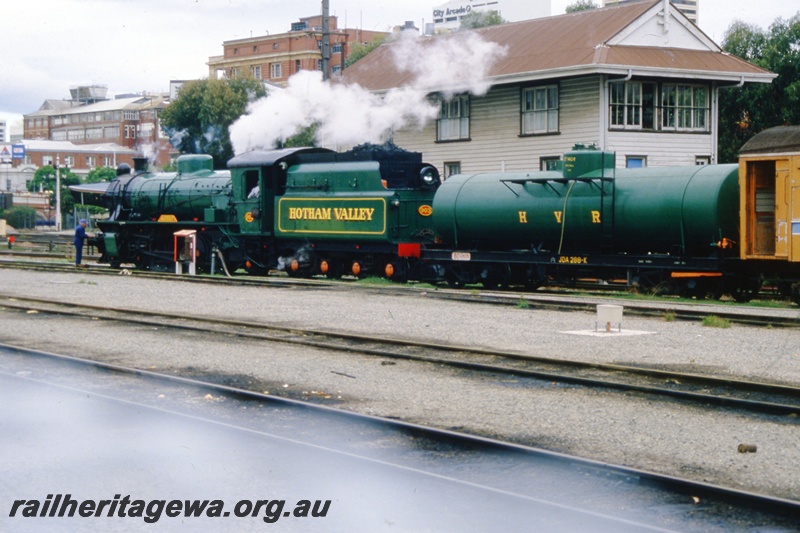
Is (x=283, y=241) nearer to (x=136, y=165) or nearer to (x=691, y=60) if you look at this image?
(x=136, y=165)

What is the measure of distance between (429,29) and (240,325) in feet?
141

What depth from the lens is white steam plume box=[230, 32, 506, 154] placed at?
1262 inches

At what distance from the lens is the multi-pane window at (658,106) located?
32.4 m

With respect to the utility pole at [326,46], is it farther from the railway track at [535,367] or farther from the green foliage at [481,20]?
the green foliage at [481,20]

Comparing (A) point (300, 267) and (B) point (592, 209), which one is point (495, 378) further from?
(A) point (300, 267)

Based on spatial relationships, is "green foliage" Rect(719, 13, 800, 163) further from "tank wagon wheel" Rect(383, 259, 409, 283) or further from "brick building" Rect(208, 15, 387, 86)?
"brick building" Rect(208, 15, 387, 86)

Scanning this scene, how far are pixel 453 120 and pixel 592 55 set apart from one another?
6.89m

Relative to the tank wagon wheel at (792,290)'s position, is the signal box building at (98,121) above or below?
above

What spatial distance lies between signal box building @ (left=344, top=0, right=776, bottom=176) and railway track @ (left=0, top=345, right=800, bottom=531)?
22809 mm

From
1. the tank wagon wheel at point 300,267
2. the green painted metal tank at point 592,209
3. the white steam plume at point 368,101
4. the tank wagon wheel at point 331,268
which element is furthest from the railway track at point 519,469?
the white steam plume at point 368,101

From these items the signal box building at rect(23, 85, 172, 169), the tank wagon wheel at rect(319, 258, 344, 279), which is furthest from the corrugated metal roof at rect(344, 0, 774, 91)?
the signal box building at rect(23, 85, 172, 169)

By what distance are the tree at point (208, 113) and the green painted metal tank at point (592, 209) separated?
3872cm

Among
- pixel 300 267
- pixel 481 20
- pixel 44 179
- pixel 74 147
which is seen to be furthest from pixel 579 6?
pixel 74 147

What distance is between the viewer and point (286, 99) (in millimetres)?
31891
